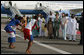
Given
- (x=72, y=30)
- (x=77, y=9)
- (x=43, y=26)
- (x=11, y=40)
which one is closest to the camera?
(x=11, y=40)

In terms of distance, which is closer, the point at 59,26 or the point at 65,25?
the point at 65,25

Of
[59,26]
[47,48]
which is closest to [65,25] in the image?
[59,26]

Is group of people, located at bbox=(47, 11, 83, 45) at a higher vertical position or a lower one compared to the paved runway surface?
higher

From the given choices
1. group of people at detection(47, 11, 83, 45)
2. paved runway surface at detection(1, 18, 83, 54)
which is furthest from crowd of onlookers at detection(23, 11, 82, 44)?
paved runway surface at detection(1, 18, 83, 54)

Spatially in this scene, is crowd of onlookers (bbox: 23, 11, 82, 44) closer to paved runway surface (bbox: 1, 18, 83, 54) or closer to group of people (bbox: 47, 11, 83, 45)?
group of people (bbox: 47, 11, 83, 45)

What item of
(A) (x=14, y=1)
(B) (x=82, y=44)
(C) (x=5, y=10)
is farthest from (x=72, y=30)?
(A) (x=14, y=1)

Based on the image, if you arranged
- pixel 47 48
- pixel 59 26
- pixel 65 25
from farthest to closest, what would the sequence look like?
pixel 59 26
pixel 65 25
pixel 47 48

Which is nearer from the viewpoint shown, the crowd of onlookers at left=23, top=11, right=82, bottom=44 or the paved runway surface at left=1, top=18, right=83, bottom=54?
the paved runway surface at left=1, top=18, right=83, bottom=54

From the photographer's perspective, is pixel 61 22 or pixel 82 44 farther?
pixel 61 22

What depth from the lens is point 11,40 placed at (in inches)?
383

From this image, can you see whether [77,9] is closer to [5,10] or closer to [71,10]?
[71,10]

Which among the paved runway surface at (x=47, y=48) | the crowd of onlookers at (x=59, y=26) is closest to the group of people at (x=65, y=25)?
the crowd of onlookers at (x=59, y=26)

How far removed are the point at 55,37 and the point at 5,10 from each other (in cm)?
2420

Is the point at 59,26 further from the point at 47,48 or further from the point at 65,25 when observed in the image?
the point at 47,48
